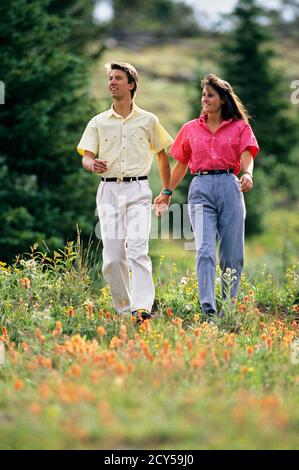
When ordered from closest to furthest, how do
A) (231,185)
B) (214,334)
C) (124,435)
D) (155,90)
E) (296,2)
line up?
1. (124,435)
2. (214,334)
3. (231,185)
4. (155,90)
5. (296,2)

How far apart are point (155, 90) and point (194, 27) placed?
73.8 ft

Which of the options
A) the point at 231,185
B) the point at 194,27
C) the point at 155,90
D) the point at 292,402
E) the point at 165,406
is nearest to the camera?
the point at 165,406

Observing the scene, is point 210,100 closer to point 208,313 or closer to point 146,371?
point 208,313

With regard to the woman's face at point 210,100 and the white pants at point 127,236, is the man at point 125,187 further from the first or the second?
the woman's face at point 210,100

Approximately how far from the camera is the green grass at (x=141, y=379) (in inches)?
154

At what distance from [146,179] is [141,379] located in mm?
2786

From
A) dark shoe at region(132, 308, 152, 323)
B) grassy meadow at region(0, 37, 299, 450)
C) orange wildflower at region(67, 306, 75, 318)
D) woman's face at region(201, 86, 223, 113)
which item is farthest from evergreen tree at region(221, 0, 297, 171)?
orange wildflower at region(67, 306, 75, 318)

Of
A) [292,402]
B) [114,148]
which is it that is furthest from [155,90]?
[292,402]

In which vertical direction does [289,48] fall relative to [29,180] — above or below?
above

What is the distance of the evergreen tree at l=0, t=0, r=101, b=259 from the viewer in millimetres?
12711

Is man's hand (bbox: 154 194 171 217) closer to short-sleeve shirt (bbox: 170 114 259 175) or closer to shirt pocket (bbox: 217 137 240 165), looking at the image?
short-sleeve shirt (bbox: 170 114 259 175)

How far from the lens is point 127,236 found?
23.3ft

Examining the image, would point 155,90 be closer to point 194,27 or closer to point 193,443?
point 194,27

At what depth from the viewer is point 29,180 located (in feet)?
43.3
